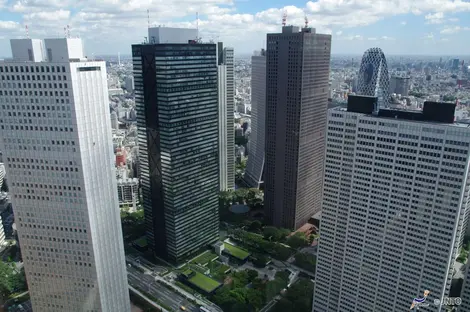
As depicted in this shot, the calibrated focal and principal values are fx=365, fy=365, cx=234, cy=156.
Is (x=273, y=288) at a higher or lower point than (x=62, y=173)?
lower

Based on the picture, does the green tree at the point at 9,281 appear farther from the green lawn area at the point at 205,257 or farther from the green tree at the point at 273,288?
the green tree at the point at 273,288

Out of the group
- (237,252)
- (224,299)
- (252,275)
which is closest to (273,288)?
(252,275)

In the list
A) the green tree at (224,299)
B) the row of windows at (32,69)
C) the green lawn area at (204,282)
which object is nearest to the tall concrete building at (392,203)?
the green tree at (224,299)

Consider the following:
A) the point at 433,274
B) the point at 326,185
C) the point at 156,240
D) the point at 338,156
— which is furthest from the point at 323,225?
the point at 156,240

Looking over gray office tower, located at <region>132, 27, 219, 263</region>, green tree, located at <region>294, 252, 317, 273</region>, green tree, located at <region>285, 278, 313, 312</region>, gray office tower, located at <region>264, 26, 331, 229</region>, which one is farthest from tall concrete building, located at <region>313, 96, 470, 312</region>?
gray office tower, located at <region>264, 26, 331, 229</region>

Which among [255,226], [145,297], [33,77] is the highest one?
[33,77]

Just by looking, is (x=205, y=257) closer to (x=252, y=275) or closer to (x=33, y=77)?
(x=252, y=275)
